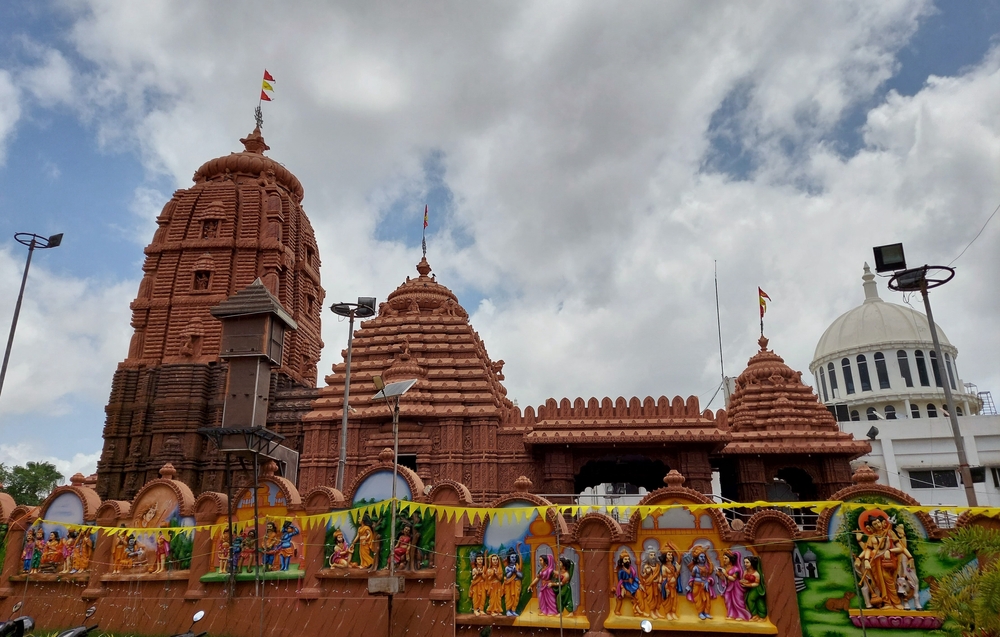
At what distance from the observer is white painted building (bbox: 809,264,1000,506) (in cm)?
3878

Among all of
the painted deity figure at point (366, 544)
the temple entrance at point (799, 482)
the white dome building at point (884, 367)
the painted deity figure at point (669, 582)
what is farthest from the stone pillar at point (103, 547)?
the white dome building at point (884, 367)

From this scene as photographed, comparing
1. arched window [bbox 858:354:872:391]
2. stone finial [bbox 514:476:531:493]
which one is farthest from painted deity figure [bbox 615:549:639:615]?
arched window [bbox 858:354:872:391]

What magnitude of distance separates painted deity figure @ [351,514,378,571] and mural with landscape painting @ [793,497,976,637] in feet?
29.1

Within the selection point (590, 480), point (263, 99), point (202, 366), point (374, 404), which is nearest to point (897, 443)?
point (590, 480)

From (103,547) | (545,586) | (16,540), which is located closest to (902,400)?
(545,586)

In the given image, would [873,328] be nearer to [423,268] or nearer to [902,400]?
[902,400]

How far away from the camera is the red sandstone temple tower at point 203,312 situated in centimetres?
2845

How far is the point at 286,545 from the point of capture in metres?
16.5

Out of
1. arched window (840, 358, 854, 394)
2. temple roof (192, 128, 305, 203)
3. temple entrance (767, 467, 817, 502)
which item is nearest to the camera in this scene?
temple entrance (767, 467, 817, 502)

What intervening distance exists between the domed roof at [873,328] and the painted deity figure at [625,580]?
45.6 meters

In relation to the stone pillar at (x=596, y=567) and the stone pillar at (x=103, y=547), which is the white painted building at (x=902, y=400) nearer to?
the stone pillar at (x=596, y=567)

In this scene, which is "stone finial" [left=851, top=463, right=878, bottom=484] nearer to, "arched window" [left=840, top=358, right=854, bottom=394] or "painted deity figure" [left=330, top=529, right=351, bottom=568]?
"painted deity figure" [left=330, top=529, right=351, bottom=568]

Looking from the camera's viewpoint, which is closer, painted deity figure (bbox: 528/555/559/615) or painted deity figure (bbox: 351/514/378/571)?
painted deity figure (bbox: 528/555/559/615)

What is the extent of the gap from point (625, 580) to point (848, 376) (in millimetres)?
46047
